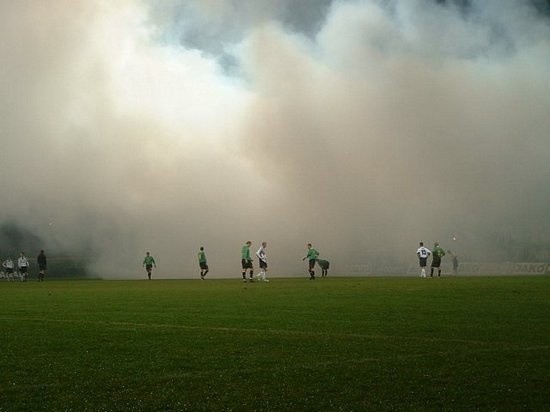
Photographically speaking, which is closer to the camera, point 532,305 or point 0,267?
point 532,305

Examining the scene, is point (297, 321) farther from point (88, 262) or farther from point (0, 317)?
point (88, 262)

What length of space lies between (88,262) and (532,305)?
81.8 m

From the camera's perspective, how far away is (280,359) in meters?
11.4

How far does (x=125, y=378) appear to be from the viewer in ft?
32.4

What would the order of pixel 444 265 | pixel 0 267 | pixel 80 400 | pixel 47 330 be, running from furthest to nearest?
pixel 0 267
pixel 444 265
pixel 47 330
pixel 80 400

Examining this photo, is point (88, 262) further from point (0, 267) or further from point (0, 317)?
point (0, 317)

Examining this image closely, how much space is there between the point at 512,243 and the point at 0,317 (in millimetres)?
76912

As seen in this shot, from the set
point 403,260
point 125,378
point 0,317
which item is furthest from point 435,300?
point 403,260

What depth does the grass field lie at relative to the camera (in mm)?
8656

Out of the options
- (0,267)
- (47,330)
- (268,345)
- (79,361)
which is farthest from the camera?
(0,267)

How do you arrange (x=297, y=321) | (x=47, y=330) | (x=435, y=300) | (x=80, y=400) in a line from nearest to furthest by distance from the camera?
(x=80, y=400) → (x=47, y=330) → (x=297, y=321) → (x=435, y=300)

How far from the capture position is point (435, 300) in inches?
906

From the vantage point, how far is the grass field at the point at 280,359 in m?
8.66

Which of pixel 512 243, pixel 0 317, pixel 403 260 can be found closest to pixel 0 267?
pixel 403 260
